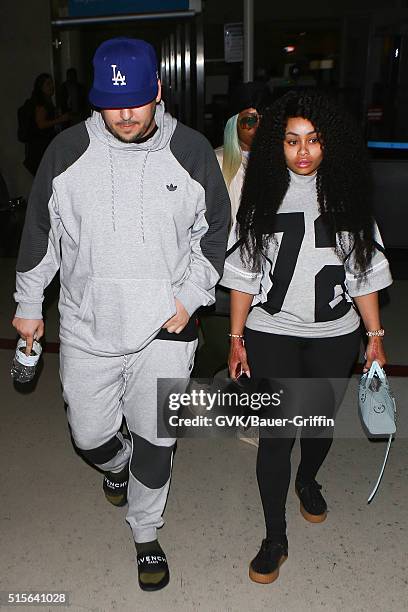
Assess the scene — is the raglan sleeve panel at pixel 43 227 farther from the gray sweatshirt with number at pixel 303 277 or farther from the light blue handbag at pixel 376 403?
the light blue handbag at pixel 376 403

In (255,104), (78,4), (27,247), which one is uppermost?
(78,4)

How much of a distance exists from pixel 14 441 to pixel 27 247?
1333 millimetres

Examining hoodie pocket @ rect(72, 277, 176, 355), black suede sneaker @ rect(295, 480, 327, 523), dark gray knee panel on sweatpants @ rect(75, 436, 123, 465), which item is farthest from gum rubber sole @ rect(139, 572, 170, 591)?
hoodie pocket @ rect(72, 277, 176, 355)

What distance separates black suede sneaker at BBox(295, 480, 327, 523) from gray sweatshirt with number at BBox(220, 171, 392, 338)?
698mm

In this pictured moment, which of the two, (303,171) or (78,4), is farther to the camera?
(78,4)

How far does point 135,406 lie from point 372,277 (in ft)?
2.79

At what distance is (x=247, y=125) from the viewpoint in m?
2.62

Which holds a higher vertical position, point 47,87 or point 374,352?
point 47,87

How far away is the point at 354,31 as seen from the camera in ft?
21.5

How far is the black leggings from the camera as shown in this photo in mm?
2102

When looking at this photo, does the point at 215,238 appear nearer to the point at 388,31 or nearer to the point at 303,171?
the point at 303,171

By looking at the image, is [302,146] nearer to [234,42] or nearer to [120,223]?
[120,223]

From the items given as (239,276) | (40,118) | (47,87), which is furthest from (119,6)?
(239,276)

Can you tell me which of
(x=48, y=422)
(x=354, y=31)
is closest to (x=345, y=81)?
(x=354, y=31)
